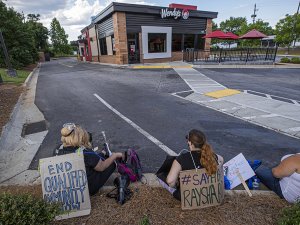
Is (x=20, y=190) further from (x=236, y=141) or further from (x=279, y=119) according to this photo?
(x=279, y=119)

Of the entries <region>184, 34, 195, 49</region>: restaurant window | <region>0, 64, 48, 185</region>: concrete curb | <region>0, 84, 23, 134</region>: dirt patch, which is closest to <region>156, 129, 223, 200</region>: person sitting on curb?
<region>0, 64, 48, 185</region>: concrete curb

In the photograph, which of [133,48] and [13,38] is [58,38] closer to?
[13,38]

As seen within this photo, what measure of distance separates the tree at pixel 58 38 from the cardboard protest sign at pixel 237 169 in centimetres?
7463

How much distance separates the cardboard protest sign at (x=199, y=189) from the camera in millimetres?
2596

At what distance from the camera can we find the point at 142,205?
2.80 meters

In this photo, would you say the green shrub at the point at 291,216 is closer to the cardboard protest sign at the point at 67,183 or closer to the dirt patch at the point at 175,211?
the dirt patch at the point at 175,211

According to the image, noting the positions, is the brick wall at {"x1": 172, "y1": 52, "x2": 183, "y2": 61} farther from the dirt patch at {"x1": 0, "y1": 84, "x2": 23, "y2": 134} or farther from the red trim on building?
the dirt patch at {"x1": 0, "y1": 84, "x2": 23, "y2": 134}

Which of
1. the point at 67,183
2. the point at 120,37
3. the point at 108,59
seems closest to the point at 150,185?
the point at 67,183

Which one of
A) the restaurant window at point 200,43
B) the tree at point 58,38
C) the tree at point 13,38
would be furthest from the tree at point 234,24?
the tree at point 13,38

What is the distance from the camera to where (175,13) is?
21.6 metres

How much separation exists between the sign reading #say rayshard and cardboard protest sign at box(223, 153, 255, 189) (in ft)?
67.5

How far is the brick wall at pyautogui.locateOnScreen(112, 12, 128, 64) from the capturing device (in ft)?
63.2

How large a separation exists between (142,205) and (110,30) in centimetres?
2173

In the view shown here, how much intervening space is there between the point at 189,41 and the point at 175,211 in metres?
24.1
